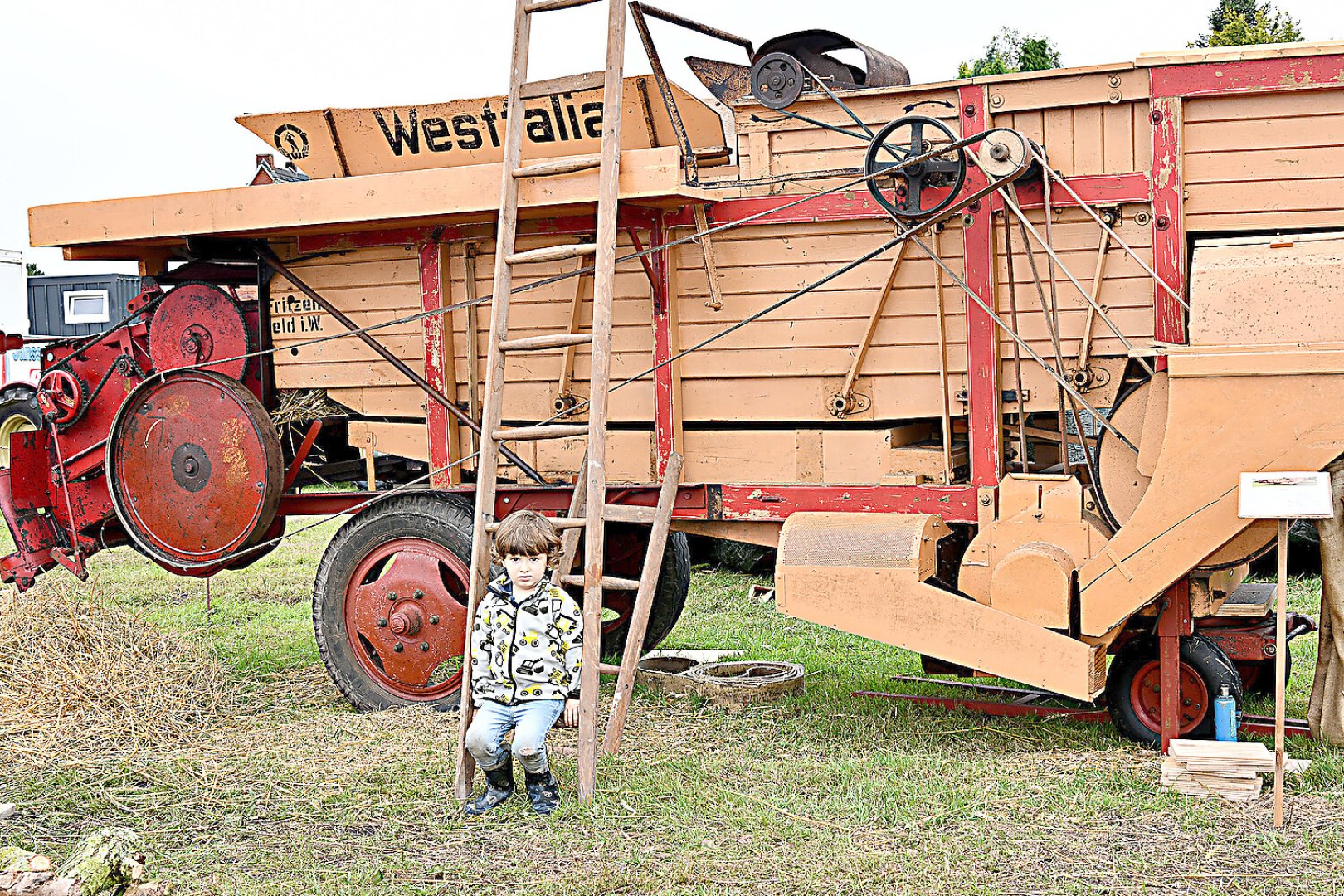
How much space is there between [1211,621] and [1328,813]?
1241 mm

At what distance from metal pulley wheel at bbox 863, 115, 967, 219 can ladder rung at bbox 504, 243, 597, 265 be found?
126 centimetres

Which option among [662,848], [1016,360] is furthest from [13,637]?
[1016,360]

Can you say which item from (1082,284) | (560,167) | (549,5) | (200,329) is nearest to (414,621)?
(200,329)

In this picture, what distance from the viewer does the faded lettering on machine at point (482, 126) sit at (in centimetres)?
633

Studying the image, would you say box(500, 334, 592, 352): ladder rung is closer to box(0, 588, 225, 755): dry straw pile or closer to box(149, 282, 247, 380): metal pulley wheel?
box(149, 282, 247, 380): metal pulley wheel

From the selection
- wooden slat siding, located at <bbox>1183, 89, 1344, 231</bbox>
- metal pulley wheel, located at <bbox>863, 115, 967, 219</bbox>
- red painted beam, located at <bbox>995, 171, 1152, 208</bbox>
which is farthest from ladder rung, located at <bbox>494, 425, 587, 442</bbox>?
wooden slat siding, located at <bbox>1183, 89, 1344, 231</bbox>

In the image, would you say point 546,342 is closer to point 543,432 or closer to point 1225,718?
point 543,432

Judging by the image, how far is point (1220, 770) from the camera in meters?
4.80

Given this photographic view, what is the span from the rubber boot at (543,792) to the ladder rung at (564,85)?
9.16 ft

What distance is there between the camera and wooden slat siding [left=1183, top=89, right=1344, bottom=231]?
5340 millimetres

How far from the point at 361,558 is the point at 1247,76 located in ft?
15.2

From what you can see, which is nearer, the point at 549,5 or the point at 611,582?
the point at 611,582

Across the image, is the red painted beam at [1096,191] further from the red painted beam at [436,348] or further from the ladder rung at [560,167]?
the red painted beam at [436,348]

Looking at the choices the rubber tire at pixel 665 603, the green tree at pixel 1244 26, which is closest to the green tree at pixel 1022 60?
the green tree at pixel 1244 26
